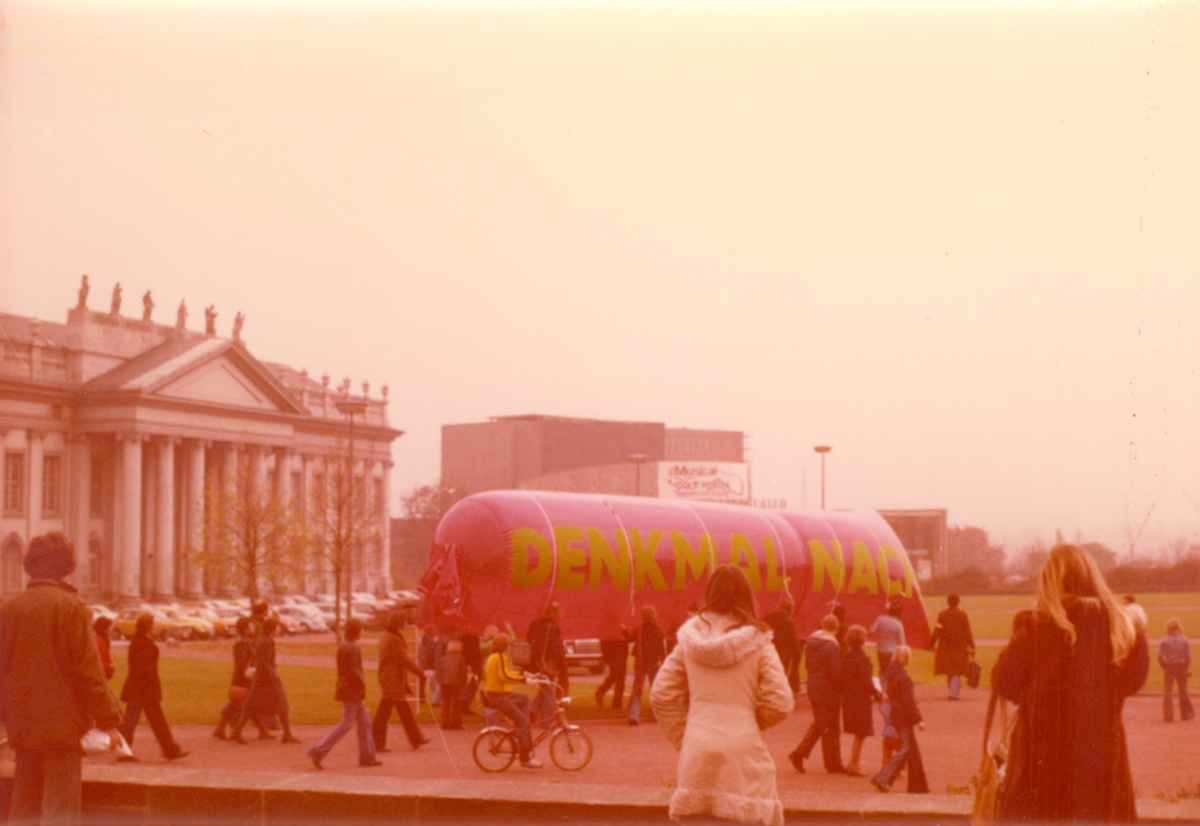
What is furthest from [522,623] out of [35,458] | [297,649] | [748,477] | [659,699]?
[748,477]

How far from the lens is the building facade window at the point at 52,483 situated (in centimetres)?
7556

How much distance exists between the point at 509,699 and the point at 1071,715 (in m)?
10.9

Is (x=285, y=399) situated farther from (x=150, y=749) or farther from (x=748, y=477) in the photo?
(x=150, y=749)

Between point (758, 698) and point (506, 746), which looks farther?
point (506, 746)

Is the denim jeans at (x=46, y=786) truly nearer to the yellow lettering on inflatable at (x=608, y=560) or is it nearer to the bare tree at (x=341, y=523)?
the yellow lettering on inflatable at (x=608, y=560)

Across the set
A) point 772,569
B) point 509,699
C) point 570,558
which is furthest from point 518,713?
point 772,569

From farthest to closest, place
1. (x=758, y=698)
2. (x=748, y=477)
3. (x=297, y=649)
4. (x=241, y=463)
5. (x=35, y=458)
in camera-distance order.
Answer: (x=748, y=477) → (x=241, y=463) → (x=35, y=458) → (x=297, y=649) → (x=758, y=698)

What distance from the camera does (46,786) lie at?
7.84 metres

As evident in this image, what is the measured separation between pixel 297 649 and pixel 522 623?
26.6 m

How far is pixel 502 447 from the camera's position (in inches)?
4665

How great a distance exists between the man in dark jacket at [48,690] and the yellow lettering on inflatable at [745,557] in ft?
65.2

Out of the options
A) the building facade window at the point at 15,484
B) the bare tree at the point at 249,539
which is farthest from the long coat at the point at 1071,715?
the building facade window at the point at 15,484

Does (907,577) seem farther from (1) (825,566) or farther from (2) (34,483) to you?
(2) (34,483)

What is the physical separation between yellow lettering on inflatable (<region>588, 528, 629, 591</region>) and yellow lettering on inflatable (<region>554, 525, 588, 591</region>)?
23cm
